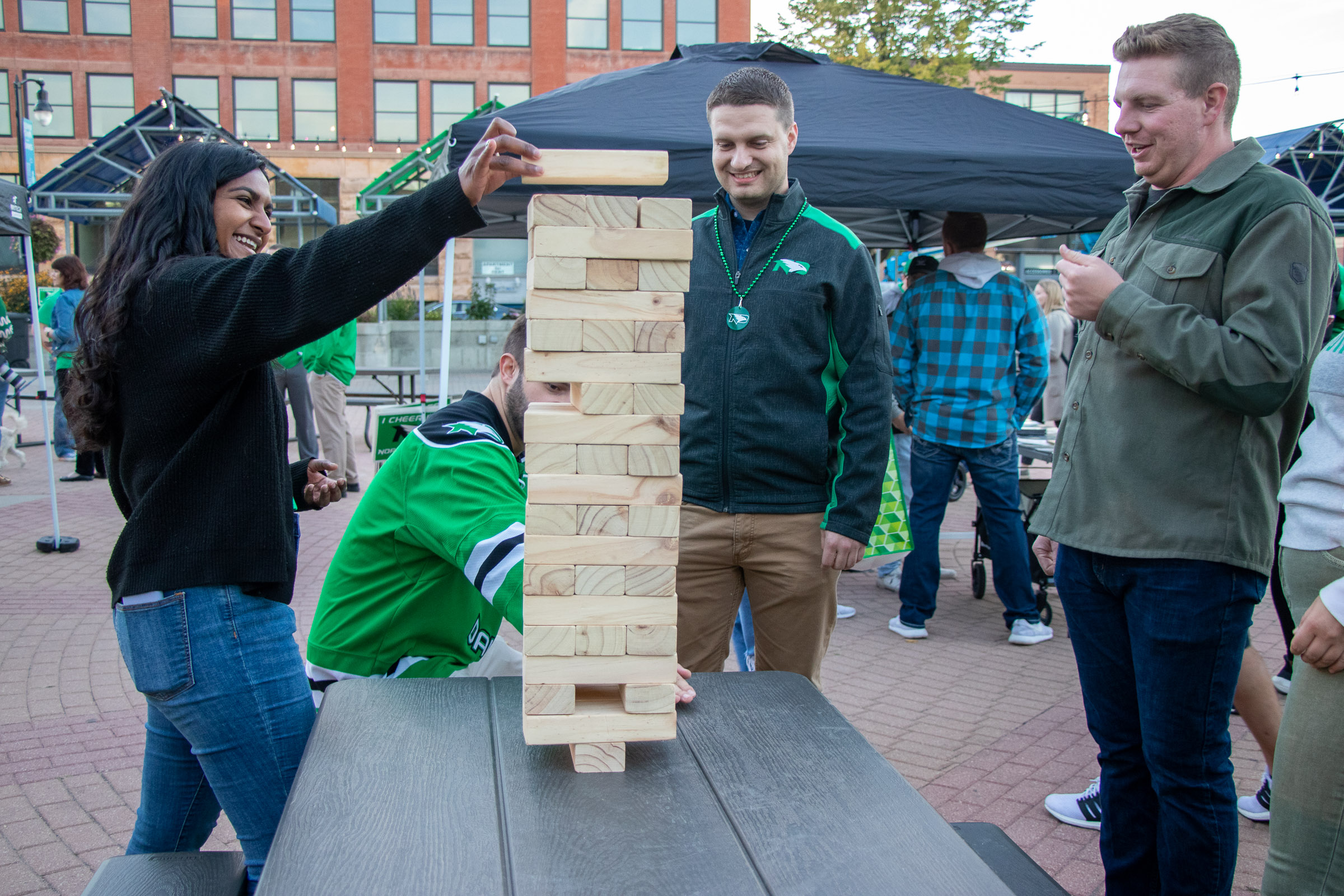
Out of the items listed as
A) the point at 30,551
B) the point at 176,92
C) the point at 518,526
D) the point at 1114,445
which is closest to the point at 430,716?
the point at 518,526

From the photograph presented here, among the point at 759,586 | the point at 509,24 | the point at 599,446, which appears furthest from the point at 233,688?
the point at 509,24

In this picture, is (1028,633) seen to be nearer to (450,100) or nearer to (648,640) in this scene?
(648,640)

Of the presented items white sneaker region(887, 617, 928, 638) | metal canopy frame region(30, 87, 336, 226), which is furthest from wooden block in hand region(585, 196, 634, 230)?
metal canopy frame region(30, 87, 336, 226)

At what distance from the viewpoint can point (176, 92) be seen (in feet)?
101

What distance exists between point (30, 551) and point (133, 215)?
5.98 m

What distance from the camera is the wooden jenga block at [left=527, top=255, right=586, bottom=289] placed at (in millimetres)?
1452

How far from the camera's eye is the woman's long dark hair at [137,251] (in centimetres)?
176

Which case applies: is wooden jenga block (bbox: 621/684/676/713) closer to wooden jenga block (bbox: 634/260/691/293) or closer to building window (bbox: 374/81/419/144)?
wooden jenga block (bbox: 634/260/691/293)

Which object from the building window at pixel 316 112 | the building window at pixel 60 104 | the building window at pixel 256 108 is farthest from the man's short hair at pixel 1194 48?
the building window at pixel 60 104

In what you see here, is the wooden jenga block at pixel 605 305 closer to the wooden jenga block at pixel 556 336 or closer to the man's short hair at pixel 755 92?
the wooden jenga block at pixel 556 336

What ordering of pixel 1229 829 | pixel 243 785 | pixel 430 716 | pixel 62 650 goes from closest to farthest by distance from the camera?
pixel 430 716 < pixel 243 785 < pixel 1229 829 < pixel 62 650

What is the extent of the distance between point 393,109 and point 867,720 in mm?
32000

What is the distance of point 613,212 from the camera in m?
1.48

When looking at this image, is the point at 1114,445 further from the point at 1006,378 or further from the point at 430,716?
the point at 1006,378
